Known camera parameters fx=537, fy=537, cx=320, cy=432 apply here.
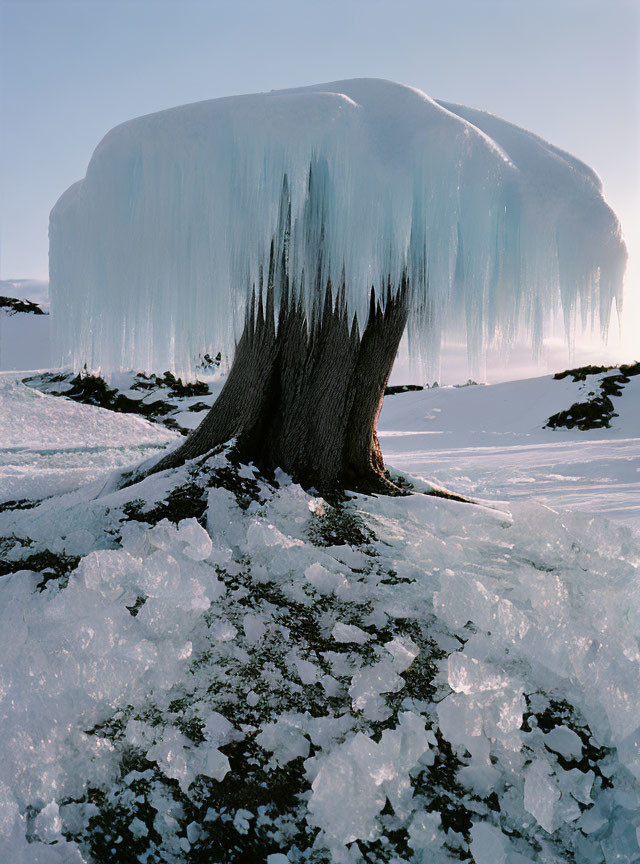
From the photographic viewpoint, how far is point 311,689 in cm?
167

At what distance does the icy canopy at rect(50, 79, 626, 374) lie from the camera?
2604 millimetres

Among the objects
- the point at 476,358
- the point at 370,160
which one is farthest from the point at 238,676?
the point at 476,358

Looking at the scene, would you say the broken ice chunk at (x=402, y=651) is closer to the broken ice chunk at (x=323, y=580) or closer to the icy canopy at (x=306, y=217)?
the broken ice chunk at (x=323, y=580)

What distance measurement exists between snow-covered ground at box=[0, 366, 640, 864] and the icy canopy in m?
1.09

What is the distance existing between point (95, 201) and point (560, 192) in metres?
2.56

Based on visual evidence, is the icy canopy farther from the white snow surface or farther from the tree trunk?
the white snow surface

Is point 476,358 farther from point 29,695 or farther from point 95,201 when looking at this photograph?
point 29,695

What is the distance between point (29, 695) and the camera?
4.92 ft

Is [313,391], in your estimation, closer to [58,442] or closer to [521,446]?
[58,442]

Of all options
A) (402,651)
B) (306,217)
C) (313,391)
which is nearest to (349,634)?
(402,651)

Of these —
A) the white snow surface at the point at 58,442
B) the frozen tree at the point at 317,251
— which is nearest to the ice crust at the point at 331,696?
the frozen tree at the point at 317,251

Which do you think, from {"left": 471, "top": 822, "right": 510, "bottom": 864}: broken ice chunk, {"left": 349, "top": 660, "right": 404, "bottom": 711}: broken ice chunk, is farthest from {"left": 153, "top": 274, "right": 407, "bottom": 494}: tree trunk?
{"left": 471, "top": 822, "right": 510, "bottom": 864}: broken ice chunk

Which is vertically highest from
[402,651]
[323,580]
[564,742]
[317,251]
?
[317,251]

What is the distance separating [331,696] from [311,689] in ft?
0.22
